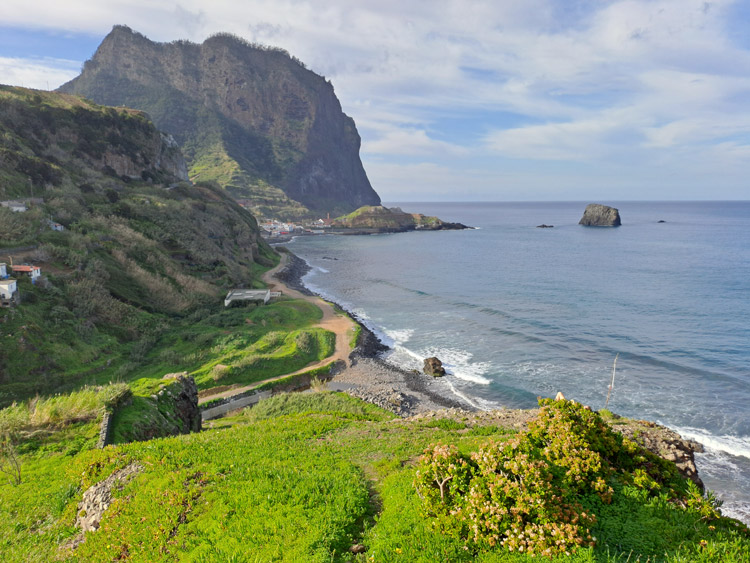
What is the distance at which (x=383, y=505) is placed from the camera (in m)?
9.72

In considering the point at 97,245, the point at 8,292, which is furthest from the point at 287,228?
the point at 8,292

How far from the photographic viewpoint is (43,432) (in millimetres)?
15414

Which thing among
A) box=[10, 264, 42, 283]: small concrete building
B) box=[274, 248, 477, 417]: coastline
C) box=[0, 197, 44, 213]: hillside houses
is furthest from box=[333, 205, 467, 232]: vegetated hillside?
box=[10, 264, 42, 283]: small concrete building

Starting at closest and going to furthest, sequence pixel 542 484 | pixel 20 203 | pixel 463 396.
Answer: pixel 542 484, pixel 463 396, pixel 20 203

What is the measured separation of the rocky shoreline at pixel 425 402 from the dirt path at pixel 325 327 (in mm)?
1473

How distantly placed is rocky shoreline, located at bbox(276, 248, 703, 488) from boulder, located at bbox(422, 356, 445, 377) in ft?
1.94

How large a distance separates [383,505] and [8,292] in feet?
117

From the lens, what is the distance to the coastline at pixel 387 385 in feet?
102

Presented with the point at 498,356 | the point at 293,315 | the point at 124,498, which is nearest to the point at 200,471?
the point at 124,498

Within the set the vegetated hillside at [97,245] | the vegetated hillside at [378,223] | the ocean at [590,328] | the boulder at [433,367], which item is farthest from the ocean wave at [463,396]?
the vegetated hillside at [378,223]

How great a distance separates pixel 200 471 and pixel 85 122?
295ft

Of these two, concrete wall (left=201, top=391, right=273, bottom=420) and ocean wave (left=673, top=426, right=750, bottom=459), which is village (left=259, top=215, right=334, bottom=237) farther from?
ocean wave (left=673, top=426, right=750, bottom=459)

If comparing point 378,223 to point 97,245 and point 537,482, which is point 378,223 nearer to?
point 97,245

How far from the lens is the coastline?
102ft
